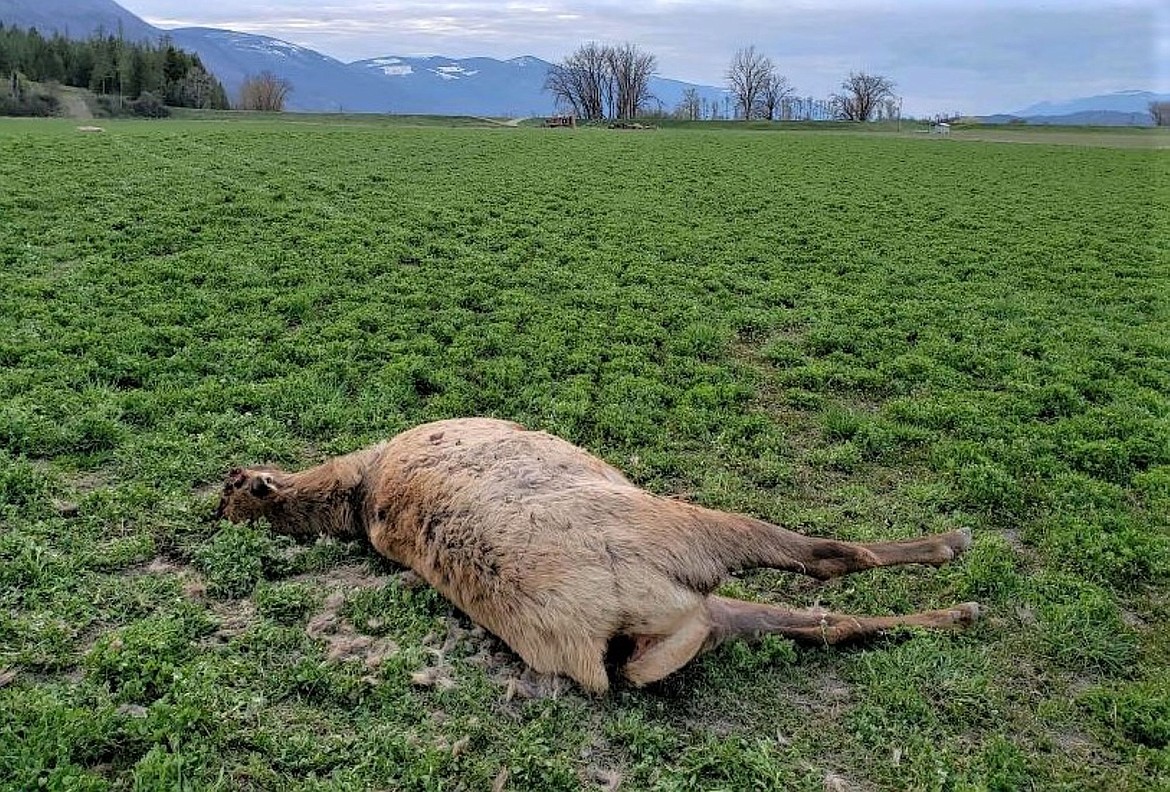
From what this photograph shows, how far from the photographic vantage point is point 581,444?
6.24 meters

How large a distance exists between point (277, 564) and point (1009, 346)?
7.74 meters

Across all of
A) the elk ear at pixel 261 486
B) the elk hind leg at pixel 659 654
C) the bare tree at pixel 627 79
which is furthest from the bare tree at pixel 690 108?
the elk hind leg at pixel 659 654

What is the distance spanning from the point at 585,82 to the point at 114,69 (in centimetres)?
4869

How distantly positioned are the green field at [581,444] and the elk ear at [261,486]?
10.8 inches

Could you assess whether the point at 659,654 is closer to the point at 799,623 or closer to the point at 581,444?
the point at 799,623

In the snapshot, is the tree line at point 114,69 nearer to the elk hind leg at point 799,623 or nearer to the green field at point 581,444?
the green field at point 581,444

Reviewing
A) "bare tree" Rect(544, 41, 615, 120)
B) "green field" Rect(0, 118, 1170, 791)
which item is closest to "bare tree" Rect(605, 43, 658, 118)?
"bare tree" Rect(544, 41, 615, 120)

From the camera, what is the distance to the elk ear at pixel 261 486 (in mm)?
4836

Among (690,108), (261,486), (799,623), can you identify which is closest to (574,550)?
(799,623)

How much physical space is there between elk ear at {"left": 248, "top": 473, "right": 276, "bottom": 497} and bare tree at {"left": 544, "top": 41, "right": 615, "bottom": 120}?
94.7 metres

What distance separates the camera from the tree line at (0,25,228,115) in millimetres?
74375

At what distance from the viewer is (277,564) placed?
15.0 feet

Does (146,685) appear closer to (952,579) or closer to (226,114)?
(952,579)

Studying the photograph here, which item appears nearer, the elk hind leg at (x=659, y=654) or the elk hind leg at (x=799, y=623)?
the elk hind leg at (x=659, y=654)
